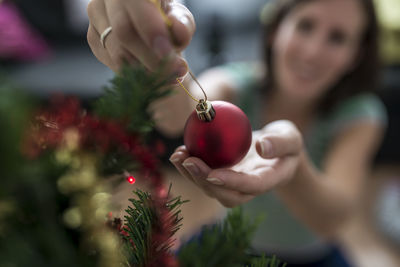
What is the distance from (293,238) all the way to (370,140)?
42 cm

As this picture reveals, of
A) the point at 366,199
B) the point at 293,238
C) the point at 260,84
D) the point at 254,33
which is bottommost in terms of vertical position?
the point at 366,199

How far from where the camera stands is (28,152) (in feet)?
0.47

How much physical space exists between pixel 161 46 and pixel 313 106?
991 millimetres

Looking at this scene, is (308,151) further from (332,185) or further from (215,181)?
(215,181)

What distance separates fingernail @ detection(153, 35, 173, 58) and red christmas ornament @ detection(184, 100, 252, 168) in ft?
0.20

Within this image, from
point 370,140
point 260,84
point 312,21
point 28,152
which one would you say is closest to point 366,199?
point 370,140

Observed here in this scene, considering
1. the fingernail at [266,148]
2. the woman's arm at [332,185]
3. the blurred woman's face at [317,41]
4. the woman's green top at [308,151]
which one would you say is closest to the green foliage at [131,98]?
the fingernail at [266,148]

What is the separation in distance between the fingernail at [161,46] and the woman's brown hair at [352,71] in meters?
0.89

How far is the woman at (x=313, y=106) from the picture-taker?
776 mm

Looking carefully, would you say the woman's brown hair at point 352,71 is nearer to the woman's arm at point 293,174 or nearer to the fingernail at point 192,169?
the woman's arm at point 293,174

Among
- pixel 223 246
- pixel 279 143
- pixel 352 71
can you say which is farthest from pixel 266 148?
pixel 352 71

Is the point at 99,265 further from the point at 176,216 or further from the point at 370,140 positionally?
the point at 370,140

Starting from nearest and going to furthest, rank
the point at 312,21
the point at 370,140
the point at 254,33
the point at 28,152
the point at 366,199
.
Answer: the point at 28,152
the point at 312,21
the point at 370,140
the point at 366,199
the point at 254,33

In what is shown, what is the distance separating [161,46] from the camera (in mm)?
213
